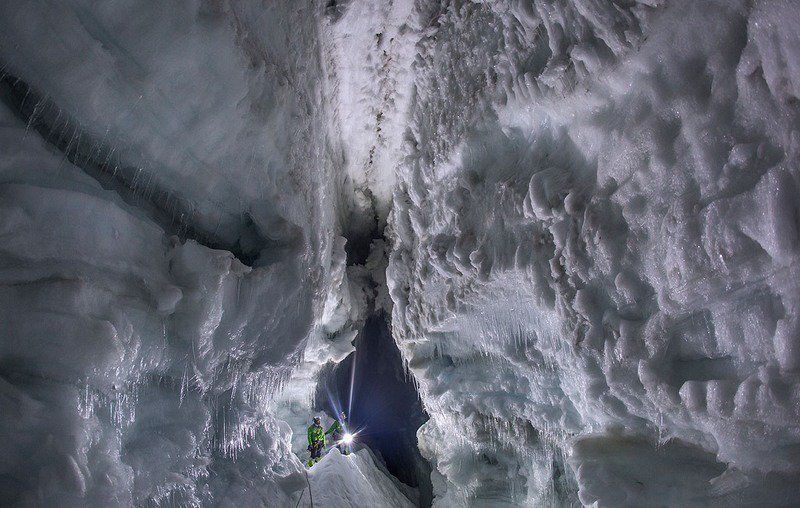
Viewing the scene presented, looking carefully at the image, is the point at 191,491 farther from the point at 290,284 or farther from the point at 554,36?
the point at 554,36

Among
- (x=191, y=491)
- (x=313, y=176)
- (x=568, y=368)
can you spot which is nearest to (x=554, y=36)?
(x=568, y=368)

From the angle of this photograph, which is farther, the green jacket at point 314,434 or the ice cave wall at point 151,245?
the green jacket at point 314,434

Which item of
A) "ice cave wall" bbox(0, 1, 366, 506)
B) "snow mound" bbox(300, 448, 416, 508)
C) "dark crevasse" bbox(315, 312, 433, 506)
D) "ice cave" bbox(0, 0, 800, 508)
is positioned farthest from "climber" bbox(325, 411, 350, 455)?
"ice cave wall" bbox(0, 1, 366, 506)

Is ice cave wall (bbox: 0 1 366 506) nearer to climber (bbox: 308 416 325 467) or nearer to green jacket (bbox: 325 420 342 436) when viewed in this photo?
climber (bbox: 308 416 325 467)

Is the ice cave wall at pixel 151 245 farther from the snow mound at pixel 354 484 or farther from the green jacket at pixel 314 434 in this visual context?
the green jacket at pixel 314 434

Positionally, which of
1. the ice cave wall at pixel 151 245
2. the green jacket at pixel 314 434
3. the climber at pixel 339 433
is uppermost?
the ice cave wall at pixel 151 245

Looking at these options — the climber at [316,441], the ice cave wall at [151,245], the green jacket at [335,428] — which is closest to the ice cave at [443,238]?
the ice cave wall at [151,245]

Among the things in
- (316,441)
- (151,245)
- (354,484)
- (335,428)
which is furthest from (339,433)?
(151,245)
